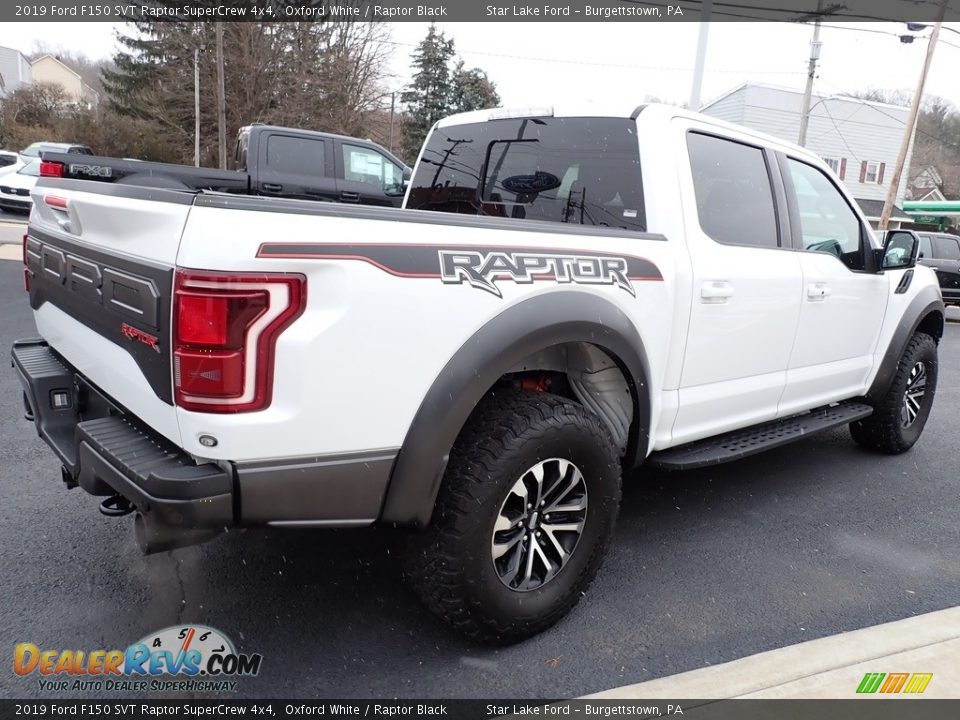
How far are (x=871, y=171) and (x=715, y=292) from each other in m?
43.6

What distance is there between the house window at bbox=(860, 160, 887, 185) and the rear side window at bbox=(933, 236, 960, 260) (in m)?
27.8

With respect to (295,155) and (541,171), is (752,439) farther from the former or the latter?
(295,155)

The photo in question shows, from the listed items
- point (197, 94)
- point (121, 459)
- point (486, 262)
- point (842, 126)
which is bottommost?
point (121, 459)

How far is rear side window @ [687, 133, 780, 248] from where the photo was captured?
3.23 metres

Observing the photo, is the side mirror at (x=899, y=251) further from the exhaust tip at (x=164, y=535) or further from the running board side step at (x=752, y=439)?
the exhaust tip at (x=164, y=535)

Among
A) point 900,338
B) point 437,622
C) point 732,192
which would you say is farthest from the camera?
point 900,338

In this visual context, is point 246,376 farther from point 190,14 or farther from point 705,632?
point 190,14

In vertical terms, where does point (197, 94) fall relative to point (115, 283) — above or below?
above

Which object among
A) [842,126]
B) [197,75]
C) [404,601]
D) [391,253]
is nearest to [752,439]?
[404,601]

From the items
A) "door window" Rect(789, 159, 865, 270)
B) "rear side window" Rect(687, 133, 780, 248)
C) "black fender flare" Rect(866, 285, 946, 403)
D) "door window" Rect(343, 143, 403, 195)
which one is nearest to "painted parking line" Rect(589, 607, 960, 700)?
"rear side window" Rect(687, 133, 780, 248)

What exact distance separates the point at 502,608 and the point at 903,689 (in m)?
1.34

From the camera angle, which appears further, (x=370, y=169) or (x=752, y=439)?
(x=370, y=169)

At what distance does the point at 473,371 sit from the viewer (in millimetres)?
2240

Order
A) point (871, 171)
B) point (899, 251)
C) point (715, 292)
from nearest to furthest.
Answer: point (715, 292) < point (899, 251) < point (871, 171)
